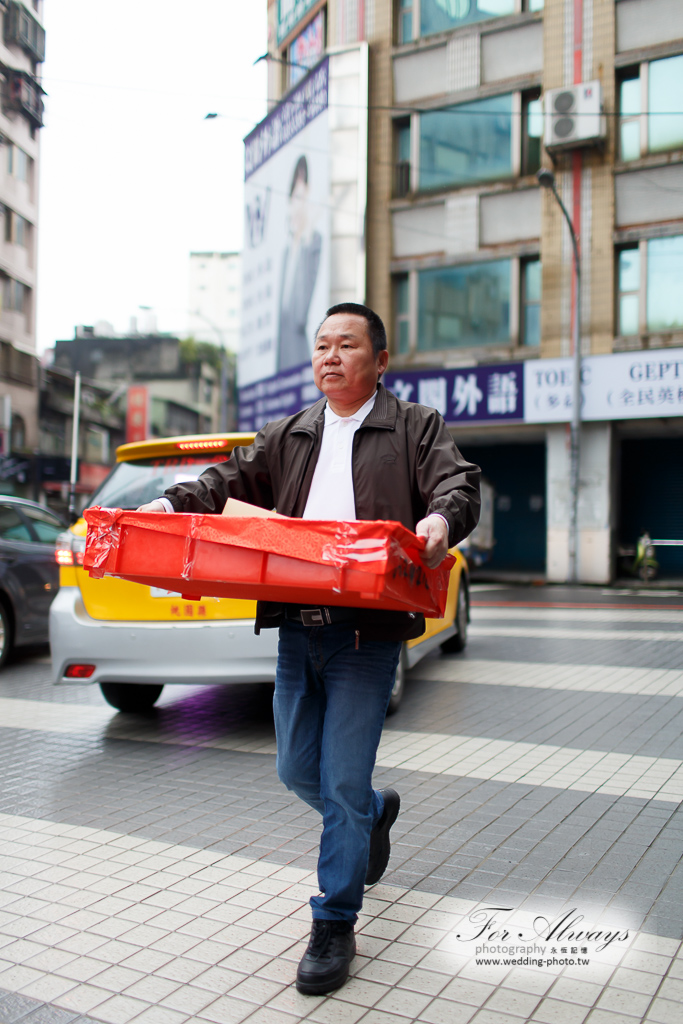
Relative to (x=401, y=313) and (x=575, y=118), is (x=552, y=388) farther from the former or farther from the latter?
(x=575, y=118)

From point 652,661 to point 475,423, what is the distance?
38.9 ft

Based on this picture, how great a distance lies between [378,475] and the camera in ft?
8.85

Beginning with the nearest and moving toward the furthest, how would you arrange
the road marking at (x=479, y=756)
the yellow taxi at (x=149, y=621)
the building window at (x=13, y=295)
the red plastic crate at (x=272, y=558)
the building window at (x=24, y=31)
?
the red plastic crate at (x=272, y=558) < the road marking at (x=479, y=756) < the yellow taxi at (x=149, y=621) < the building window at (x=24, y=31) < the building window at (x=13, y=295)

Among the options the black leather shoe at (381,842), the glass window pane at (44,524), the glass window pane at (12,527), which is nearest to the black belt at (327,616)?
the black leather shoe at (381,842)

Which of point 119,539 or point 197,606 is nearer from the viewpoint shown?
point 119,539

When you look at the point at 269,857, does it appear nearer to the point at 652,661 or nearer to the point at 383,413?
the point at 383,413

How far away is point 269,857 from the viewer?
3.54m

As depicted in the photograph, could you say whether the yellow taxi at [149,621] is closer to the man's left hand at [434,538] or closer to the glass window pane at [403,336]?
the man's left hand at [434,538]

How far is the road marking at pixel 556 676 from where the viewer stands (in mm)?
6883

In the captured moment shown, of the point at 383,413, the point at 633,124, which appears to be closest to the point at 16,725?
the point at 383,413

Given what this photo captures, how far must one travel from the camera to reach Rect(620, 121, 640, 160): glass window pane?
1800 centimetres

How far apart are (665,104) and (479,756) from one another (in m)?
16.7

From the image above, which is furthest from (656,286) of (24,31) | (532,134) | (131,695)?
(24,31)

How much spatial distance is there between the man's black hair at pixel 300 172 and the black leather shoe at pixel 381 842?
21.8 metres
